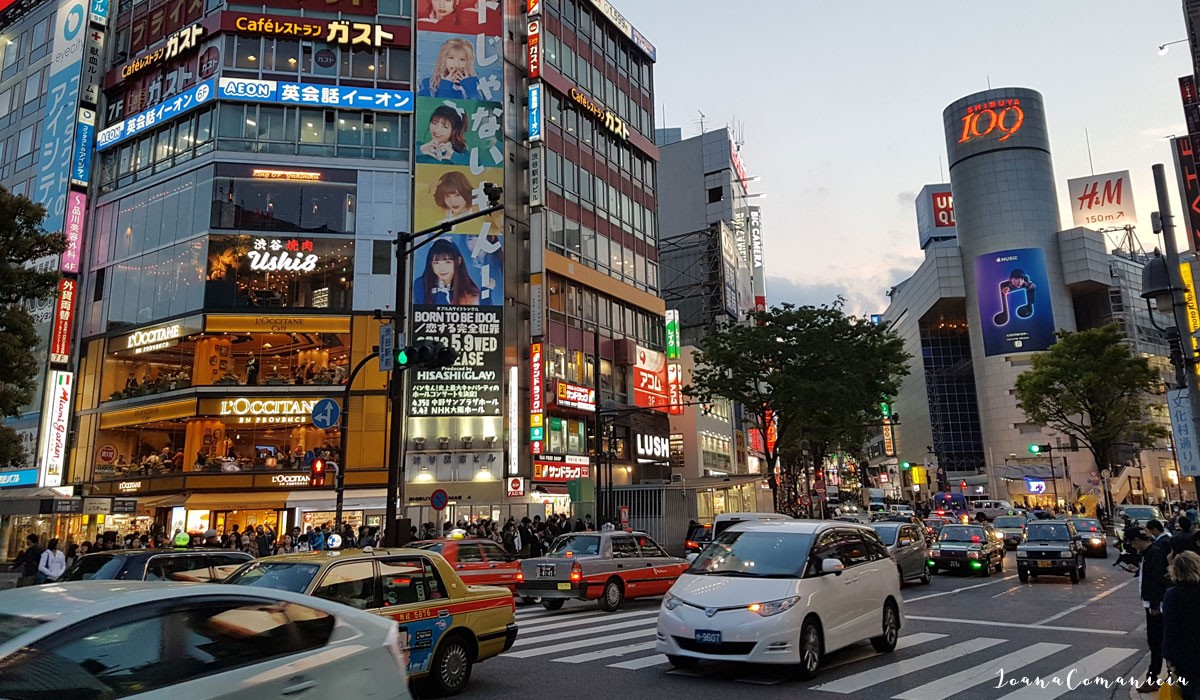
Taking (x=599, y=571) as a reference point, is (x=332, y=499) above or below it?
above

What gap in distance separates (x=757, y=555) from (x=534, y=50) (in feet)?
114

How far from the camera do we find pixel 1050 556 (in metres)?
21.7

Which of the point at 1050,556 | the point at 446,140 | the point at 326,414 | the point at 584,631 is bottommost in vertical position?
the point at 584,631

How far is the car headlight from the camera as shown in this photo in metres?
9.01

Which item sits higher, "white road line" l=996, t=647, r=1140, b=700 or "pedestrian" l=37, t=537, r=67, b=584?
"pedestrian" l=37, t=537, r=67, b=584

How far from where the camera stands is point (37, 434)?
3731 cm

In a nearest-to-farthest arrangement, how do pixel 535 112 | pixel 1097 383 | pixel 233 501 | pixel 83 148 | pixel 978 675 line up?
pixel 978 675, pixel 233 501, pixel 535 112, pixel 83 148, pixel 1097 383

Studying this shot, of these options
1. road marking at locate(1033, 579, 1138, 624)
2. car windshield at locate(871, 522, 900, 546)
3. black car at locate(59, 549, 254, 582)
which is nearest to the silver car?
car windshield at locate(871, 522, 900, 546)

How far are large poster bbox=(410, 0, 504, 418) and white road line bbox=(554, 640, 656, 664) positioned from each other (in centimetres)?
2446

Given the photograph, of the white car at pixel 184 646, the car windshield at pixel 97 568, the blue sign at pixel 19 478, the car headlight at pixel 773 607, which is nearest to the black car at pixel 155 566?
the car windshield at pixel 97 568

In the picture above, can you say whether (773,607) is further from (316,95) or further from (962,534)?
(316,95)

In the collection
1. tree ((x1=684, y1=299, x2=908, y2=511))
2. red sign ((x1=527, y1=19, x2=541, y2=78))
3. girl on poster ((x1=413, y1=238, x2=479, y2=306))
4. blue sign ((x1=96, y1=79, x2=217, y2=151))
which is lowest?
tree ((x1=684, y1=299, x2=908, y2=511))

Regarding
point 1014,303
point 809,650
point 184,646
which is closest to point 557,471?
point 809,650

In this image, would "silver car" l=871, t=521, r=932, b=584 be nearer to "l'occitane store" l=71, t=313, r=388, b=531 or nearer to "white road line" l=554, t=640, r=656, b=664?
"white road line" l=554, t=640, r=656, b=664
